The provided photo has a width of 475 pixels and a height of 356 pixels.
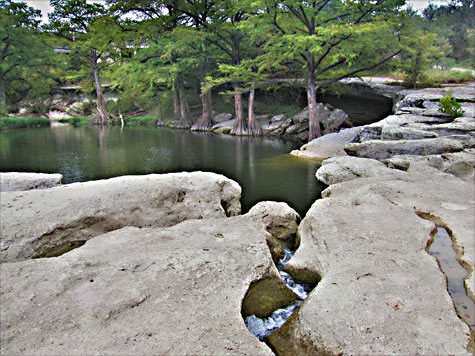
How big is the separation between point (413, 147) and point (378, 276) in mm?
7649

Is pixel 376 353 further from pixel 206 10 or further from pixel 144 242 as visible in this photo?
pixel 206 10

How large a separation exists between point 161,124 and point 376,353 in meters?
29.7

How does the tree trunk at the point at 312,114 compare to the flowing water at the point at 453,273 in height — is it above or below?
above

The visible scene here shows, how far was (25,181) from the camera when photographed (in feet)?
22.3

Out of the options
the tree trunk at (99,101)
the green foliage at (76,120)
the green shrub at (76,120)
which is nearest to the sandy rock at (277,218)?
the tree trunk at (99,101)

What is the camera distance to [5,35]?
29109 millimetres

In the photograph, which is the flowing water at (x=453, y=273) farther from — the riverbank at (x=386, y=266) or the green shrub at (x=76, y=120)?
the green shrub at (x=76, y=120)

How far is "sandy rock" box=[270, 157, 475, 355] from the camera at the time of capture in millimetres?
2395

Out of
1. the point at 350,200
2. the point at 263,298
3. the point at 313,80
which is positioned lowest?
the point at 263,298

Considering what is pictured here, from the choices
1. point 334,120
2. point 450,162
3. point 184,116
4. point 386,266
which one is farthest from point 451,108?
point 184,116

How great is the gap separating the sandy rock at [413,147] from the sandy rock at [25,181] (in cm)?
894

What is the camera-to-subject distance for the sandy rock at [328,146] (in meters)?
13.1

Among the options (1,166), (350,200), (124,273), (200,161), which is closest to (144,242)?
(124,273)

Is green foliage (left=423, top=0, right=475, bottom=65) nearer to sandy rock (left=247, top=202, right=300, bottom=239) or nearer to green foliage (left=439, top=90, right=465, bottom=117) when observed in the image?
green foliage (left=439, top=90, right=465, bottom=117)
